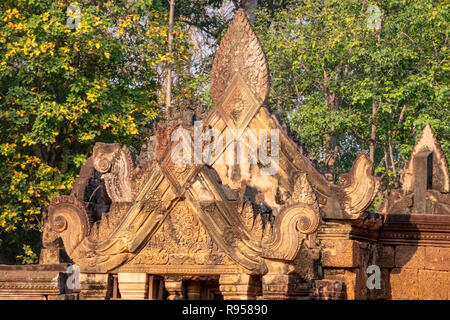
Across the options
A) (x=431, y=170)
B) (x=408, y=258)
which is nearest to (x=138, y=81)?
(x=431, y=170)

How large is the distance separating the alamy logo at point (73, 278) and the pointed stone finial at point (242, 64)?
2125 mm

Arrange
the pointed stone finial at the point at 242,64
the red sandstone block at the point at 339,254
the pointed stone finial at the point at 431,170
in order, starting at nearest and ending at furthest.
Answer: the red sandstone block at the point at 339,254, the pointed stone finial at the point at 242,64, the pointed stone finial at the point at 431,170

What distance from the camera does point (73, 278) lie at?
1088cm

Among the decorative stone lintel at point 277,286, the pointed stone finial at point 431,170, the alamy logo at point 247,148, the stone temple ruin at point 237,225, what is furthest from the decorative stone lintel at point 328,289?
the pointed stone finial at point 431,170

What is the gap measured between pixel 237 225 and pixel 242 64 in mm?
2185

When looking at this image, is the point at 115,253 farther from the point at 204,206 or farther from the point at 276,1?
the point at 276,1

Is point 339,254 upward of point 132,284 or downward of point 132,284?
upward

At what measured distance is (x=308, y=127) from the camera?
2745 cm

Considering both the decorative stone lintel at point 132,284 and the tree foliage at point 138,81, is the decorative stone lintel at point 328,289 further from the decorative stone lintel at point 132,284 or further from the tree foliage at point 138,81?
the tree foliage at point 138,81

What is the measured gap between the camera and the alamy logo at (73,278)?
1026 cm

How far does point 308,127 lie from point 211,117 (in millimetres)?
17003

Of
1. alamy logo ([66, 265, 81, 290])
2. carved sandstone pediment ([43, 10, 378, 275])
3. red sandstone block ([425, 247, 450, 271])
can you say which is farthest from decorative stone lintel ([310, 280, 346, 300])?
alamy logo ([66, 265, 81, 290])

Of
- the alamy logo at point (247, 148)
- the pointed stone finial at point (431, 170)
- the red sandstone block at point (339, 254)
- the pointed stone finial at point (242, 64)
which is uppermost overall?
the pointed stone finial at point (242, 64)

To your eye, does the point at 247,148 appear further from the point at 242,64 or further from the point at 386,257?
the point at 386,257
